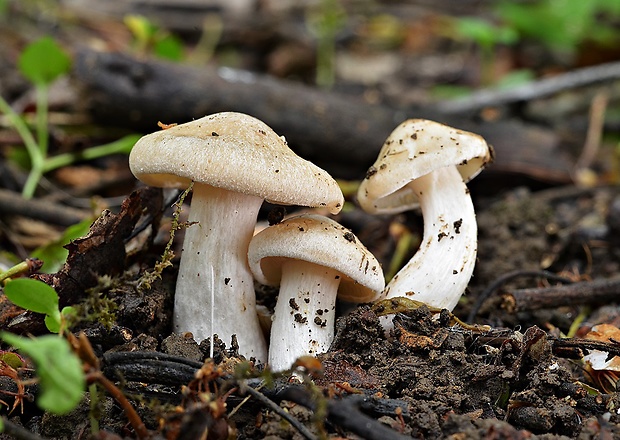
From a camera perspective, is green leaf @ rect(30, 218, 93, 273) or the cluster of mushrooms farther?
green leaf @ rect(30, 218, 93, 273)

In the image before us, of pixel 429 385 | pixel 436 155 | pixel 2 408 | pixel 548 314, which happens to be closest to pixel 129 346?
pixel 2 408

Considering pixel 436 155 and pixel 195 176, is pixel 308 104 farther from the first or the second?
pixel 195 176

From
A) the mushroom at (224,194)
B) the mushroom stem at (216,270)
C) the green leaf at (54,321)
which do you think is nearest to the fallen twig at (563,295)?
the mushroom at (224,194)

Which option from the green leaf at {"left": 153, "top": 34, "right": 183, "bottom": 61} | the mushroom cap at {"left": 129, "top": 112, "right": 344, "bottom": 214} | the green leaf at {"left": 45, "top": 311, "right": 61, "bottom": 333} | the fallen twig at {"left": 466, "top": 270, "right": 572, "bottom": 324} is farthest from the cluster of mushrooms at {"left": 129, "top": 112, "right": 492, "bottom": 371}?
the green leaf at {"left": 153, "top": 34, "right": 183, "bottom": 61}

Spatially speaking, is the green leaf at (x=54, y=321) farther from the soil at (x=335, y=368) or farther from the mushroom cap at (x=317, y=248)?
the mushroom cap at (x=317, y=248)

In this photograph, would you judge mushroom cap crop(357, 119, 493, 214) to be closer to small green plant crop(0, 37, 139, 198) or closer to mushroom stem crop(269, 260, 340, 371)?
mushroom stem crop(269, 260, 340, 371)
